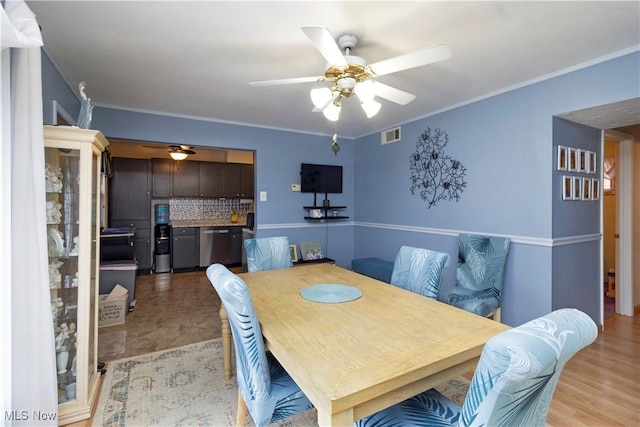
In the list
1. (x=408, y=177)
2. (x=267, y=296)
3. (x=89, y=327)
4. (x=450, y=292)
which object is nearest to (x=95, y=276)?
(x=89, y=327)

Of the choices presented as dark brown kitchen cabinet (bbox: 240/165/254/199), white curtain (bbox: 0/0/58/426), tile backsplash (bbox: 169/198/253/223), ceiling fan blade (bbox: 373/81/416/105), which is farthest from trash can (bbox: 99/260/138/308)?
ceiling fan blade (bbox: 373/81/416/105)

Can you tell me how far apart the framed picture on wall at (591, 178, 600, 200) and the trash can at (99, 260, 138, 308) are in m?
5.13

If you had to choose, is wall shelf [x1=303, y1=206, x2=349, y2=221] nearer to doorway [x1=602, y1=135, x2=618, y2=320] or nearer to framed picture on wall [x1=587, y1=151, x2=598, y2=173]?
framed picture on wall [x1=587, y1=151, x2=598, y2=173]

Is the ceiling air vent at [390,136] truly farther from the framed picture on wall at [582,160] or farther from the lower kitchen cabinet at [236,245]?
the lower kitchen cabinet at [236,245]

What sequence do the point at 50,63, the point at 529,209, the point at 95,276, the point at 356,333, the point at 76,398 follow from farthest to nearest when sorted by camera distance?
the point at 529,209 → the point at 50,63 → the point at 95,276 → the point at 76,398 → the point at 356,333

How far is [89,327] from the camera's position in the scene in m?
1.88

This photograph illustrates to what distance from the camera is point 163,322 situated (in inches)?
129

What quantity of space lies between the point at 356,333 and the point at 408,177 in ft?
9.84

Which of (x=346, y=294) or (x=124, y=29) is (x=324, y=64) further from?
(x=346, y=294)

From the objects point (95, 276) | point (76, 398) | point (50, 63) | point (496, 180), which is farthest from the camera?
point (496, 180)

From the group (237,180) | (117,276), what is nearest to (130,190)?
(237,180)

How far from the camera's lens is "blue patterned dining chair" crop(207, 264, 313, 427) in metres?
1.21

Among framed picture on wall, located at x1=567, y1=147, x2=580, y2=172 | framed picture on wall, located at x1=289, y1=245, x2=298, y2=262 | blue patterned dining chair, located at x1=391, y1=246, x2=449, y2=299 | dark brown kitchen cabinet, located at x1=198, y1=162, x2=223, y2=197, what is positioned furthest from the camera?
dark brown kitchen cabinet, located at x1=198, y1=162, x2=223, y2=197

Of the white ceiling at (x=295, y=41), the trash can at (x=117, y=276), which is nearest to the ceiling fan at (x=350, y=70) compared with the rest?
the white ceiling at (x=295, y=41)
